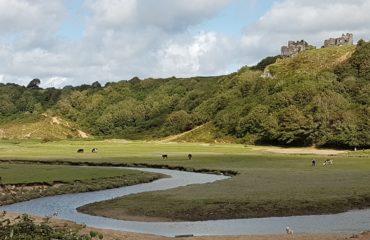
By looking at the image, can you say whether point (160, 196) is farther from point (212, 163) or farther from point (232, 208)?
point (212, 163)

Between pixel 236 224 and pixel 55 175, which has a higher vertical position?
pixel 55 175

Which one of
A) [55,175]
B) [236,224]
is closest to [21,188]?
[55,175]

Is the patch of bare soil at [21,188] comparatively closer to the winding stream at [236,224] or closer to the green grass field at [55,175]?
the green grass field at [55,175]

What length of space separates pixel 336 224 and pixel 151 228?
A: 10300 mm

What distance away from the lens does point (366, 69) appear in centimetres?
18425

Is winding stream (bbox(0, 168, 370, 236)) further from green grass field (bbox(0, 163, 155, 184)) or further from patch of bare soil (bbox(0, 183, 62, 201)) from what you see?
green grass field (bbox(0, 163, 155, 184))

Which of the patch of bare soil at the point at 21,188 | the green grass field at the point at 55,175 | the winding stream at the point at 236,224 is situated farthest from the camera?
the green grass field at the point at 55,175

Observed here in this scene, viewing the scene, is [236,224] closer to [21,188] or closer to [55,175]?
[21,188]

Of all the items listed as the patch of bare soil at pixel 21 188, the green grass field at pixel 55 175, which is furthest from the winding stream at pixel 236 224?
the green grass field at pixel 55 175

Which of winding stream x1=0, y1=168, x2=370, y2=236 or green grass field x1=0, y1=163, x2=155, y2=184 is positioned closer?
winding stream x1=0, y1=168, x2=370, y2=236

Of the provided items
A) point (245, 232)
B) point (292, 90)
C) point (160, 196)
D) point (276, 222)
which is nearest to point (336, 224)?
point (276, 222)

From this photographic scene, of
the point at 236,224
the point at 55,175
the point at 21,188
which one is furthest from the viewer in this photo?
the point at 55,175

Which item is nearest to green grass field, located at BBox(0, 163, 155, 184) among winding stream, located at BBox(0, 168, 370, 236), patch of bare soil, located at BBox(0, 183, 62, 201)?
patch of bare soil, located at BBox(0, 183, 62, 201)

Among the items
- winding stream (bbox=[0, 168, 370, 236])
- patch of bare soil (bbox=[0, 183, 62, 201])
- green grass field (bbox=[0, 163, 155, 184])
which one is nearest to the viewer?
winding stream (bbox=[0, 168, 370, 236])
